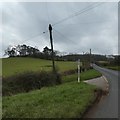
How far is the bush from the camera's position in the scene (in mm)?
24078

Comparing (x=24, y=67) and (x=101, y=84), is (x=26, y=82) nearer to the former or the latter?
(x=101, y=84)

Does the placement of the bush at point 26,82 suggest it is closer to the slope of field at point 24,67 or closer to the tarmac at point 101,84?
the slope of field at point 24,67

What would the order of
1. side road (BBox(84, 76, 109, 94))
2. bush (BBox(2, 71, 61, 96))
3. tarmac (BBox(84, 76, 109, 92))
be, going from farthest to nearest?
bush (BBox(2, 71, 61, 96)) < tarmac (BBox(84, 76, 109, 92)) < side road (BBox(84, 76, 109, 94))

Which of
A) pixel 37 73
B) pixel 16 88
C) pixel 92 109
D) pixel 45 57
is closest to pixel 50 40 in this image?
pixel 37 73

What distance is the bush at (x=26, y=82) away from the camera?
79.0 feet

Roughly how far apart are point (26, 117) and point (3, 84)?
1517 centimetres

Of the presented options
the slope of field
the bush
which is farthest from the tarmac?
the slope of field

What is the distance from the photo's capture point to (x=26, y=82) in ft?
84.4

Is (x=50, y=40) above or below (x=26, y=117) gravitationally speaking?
above

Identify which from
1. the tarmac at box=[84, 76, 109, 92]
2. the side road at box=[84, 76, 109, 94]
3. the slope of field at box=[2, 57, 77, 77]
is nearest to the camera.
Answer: the side road at box=[84, 76, 109, 94]

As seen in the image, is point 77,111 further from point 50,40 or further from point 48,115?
point 50,40

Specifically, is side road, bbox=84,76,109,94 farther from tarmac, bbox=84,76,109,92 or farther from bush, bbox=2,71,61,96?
bush, bbox=2,71,61,96

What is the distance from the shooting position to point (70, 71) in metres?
51.9

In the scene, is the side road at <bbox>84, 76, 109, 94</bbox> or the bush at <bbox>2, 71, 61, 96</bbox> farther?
the bush at <bbox>2, 71, 61, 96</bbox>
